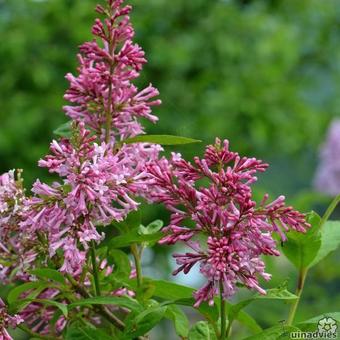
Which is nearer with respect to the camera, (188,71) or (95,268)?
(95,268)

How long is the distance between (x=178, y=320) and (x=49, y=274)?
0.17 m

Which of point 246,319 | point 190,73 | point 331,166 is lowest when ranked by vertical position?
point 331,166

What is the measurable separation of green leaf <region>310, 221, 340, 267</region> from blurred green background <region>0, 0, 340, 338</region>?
3526mm

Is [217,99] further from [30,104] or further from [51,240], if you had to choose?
[51,240]

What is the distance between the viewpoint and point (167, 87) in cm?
567

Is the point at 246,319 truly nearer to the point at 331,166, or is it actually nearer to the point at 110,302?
the point at 110,302

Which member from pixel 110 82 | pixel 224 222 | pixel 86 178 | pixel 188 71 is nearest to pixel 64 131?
pixel 110 82

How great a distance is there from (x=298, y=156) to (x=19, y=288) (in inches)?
215

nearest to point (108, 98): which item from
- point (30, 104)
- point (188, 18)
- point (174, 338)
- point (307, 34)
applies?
point (30, 104)

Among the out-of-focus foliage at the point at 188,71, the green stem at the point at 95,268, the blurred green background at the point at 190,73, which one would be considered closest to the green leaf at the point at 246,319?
the green stem at the point at 95,268

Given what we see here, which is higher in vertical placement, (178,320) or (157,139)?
(157,139)

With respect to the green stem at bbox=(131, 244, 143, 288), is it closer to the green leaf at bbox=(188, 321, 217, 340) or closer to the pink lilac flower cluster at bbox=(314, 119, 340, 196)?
the green leaf at bbox=(188, 321, 217, 340)

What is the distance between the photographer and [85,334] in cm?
102

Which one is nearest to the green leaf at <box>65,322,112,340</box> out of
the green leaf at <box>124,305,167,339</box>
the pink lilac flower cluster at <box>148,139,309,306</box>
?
the green leaf at <box>124,305,167,339</box>
